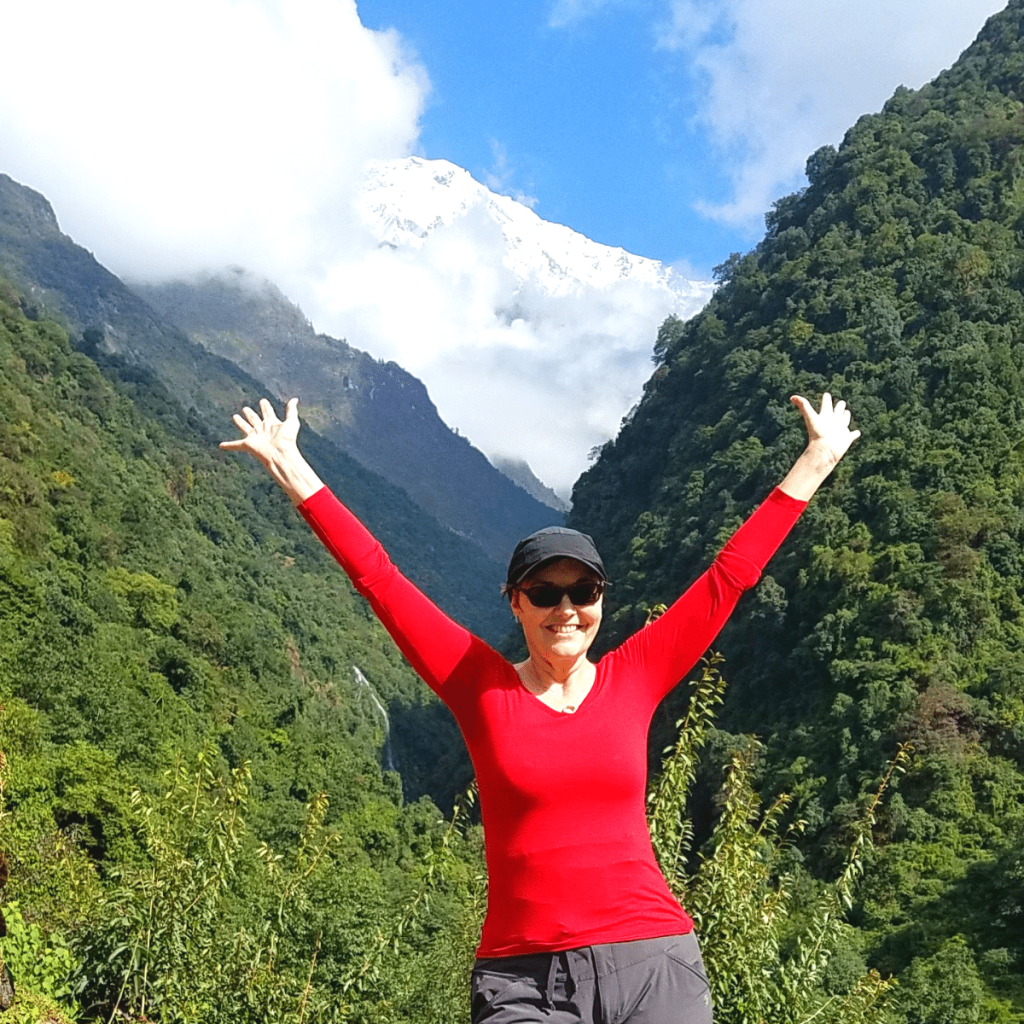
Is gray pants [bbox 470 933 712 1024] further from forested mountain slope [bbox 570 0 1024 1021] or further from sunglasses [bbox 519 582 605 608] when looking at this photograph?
forested mountain slope [bbox 570 0 1024 1021]

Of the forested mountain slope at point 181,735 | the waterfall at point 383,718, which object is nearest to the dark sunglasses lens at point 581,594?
the forested mountain slope at point 181,735

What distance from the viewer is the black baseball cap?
9.85 feet

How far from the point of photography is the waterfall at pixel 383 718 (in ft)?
251

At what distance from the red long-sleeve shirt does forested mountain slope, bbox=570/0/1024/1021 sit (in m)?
25.2

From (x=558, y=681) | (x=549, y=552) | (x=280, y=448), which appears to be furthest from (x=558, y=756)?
(x=280, y=448)

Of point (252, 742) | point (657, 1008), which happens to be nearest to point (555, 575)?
point (657, 1008)

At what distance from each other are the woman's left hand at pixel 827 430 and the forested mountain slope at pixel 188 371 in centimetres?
14644

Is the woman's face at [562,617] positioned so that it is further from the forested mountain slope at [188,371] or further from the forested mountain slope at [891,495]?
the forested mountain slope at [188,371]

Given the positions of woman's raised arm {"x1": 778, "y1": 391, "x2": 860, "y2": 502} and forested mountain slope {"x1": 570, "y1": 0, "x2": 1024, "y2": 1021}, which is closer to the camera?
woman's raised arm {"x1": 778, "y1": 391, "x2": 860, "y2": 502}

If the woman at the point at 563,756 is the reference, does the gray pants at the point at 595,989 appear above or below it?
below

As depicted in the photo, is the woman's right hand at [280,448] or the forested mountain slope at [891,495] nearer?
the woman's right hand at [280,448]

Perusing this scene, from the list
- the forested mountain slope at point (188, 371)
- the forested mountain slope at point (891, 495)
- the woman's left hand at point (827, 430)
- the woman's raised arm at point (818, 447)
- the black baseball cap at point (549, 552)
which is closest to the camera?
the black baseball cap at point (549, 552)

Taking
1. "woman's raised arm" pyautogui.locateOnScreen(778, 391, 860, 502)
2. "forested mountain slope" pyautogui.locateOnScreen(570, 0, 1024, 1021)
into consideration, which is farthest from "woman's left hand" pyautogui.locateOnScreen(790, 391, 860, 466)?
"forested mountain slope" pyautogui.locateOnScreen(570, 0, 1024, 1021)

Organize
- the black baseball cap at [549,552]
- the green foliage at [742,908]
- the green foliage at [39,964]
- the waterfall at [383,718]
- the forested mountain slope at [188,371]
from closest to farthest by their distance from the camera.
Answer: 1. the black baseball cap at [549,552]
2. the green foliage at [742,908]
3. the green foliage at [39,964]
4. the waterfall at [383,718]
5. the forested mountain slope at [188,371]
